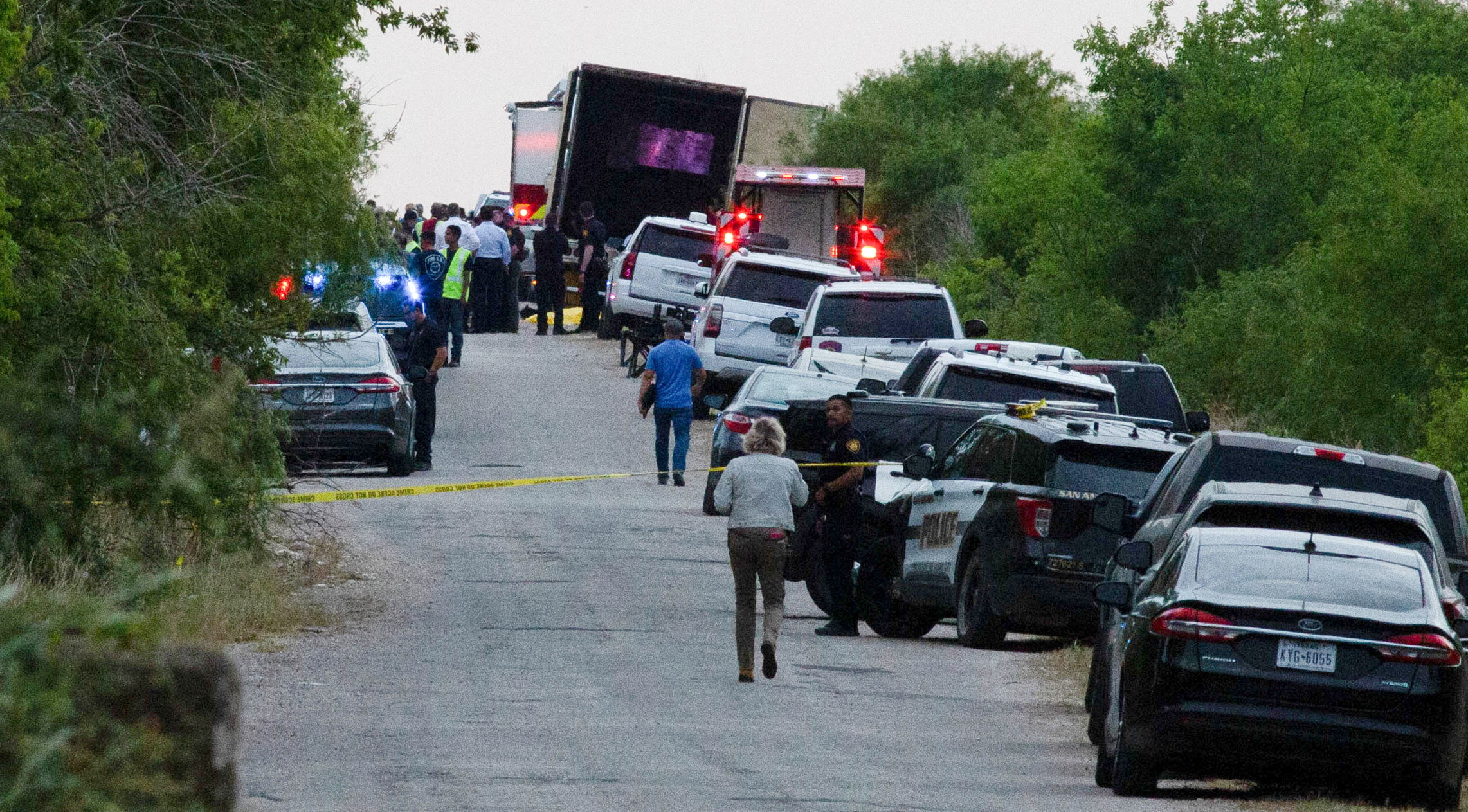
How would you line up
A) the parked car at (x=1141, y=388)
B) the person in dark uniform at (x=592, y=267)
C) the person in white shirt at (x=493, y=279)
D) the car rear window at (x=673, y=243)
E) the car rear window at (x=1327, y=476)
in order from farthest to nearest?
the person in dark uniform at (x=592, y=267)
the person in white shirt at (x=493, y=279)
the car rear window at (x=673, y=243)
the parked car at (x=1141, y=388)
the car rear window at (x=1327, y=476)

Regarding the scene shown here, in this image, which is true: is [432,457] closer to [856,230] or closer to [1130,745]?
[856,230]

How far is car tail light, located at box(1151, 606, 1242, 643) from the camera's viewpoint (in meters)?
9.22

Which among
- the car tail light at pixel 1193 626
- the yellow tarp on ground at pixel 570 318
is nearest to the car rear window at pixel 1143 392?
the car tail light at pixel 1193 626

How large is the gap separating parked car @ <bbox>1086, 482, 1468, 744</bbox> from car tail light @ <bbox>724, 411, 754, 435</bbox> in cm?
1092

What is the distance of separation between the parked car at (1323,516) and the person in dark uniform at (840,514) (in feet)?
16.0

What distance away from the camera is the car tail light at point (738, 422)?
2127 cm

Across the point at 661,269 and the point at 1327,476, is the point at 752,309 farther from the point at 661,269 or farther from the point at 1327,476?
the point at 1327,476

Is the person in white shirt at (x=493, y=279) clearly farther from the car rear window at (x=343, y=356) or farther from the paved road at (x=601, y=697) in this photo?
the paved road at (x=601, y=697)

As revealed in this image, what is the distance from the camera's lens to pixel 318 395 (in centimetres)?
2039

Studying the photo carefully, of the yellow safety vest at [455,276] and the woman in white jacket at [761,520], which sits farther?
the yellow safety vest at [455,276]

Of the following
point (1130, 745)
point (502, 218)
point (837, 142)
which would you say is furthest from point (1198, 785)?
point (837, 142)

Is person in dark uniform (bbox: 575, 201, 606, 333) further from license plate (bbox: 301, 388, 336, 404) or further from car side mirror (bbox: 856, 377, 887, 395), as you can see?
car side mirror (bbox: 856, 377, 887, 395)

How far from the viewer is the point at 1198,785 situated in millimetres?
10242

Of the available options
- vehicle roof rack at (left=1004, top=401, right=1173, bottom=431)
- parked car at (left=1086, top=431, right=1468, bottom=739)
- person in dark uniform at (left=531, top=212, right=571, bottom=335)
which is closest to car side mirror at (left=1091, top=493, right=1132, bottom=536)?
parked car at (left=1086, top=431, right=1468, bottom=739)
